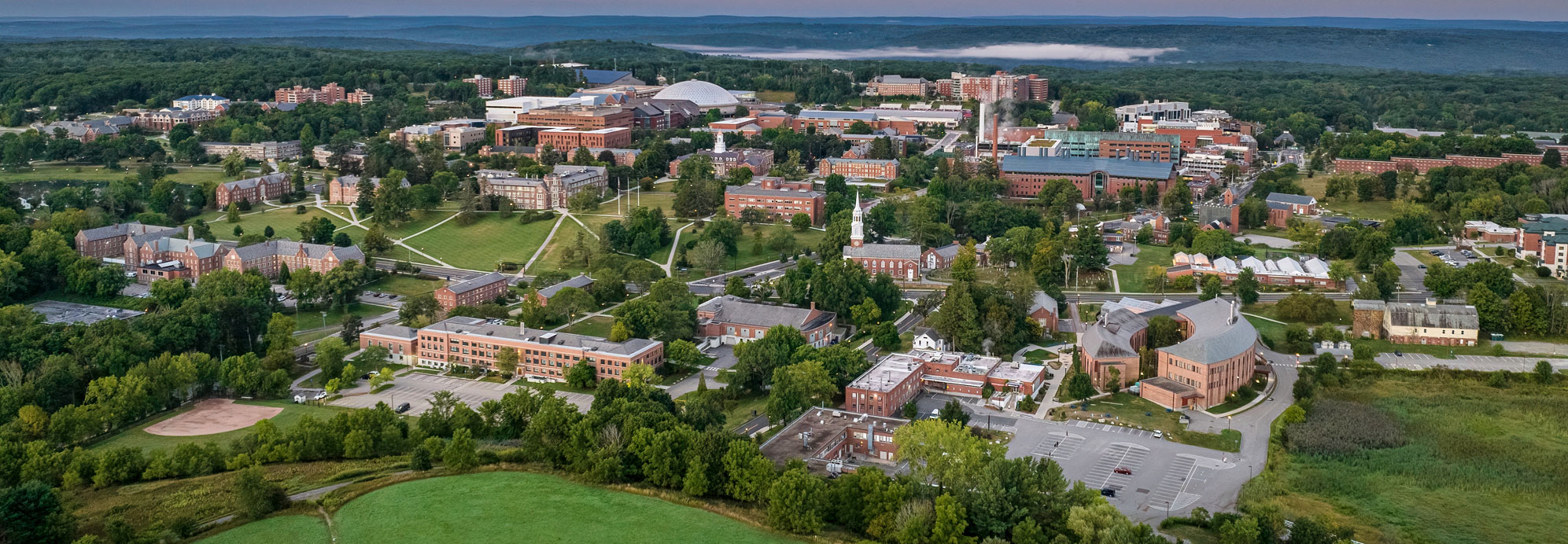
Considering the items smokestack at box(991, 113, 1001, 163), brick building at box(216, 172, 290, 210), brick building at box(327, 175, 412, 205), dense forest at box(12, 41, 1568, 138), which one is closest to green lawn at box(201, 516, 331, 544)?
brick building at box(327, 175, 412, 205)

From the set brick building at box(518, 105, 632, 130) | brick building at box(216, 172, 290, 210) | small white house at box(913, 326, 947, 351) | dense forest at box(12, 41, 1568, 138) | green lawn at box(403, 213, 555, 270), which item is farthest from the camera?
dense forest at box(12, 41, 1568, 138)

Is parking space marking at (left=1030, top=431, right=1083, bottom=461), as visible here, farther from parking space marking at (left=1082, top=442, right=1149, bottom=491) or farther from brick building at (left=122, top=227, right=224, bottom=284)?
brick building at (left=122, top=227, right=224, bottom=284)

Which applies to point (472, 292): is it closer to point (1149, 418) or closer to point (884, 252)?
point (884, 252)

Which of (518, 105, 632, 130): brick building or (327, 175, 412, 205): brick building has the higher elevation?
(518, 105, 632, 130): brick building

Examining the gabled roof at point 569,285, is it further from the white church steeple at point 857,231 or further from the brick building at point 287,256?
the white church steeple at point 857,231

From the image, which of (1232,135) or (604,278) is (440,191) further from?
(1232,135)

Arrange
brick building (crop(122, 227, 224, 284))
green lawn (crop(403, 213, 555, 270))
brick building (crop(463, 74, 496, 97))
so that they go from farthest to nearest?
brick building (crop(463, 74, 496, 97)) < green lawn (crop(403, 213, 555, 270)) < brick building (crop(122, 227, 224, 284))

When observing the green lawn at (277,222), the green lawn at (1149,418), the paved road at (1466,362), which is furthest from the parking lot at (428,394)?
the paved road at (1466,362)
